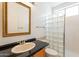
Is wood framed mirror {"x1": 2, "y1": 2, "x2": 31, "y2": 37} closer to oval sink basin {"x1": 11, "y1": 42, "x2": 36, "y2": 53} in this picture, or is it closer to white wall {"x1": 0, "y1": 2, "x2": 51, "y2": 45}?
white wall {"x1": 0, "y1": 2, "x2": 51, "y2": 45}

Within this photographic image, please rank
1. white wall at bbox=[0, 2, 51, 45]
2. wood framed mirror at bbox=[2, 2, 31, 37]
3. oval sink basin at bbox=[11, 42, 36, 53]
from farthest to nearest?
1. white wall at bbox=[0, 2, 51, 45]
2. wood framed mirror at bbox=[2, 2, 31, 37]
3. oval sink basin at bbox=[11, 42, 36, 53]

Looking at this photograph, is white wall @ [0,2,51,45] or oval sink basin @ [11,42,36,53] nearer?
oval sink basin @ [11,42,36,53]

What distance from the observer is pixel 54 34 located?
2.82 metres

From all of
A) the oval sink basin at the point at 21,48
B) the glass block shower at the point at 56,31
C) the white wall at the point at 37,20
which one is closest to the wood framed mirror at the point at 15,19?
the white wall at the point at 37,20

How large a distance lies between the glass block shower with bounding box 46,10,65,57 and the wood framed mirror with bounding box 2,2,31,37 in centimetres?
97

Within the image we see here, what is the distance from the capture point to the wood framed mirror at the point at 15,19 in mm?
1561

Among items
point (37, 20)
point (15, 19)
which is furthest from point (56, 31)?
point (15, 19)

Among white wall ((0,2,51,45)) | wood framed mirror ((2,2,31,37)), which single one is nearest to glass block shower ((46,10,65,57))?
white wall ((0,2,51,45))

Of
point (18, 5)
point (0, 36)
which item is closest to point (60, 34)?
point (18, 5)

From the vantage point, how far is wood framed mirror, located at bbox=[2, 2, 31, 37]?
1561 mm

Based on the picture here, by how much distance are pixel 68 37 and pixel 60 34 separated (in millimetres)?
271

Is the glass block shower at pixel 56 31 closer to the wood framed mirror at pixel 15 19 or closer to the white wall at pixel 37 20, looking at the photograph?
the white wall at pixel 37 20

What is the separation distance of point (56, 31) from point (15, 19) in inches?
60.1

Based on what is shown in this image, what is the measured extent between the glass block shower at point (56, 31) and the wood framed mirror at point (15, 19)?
0.97 meters
